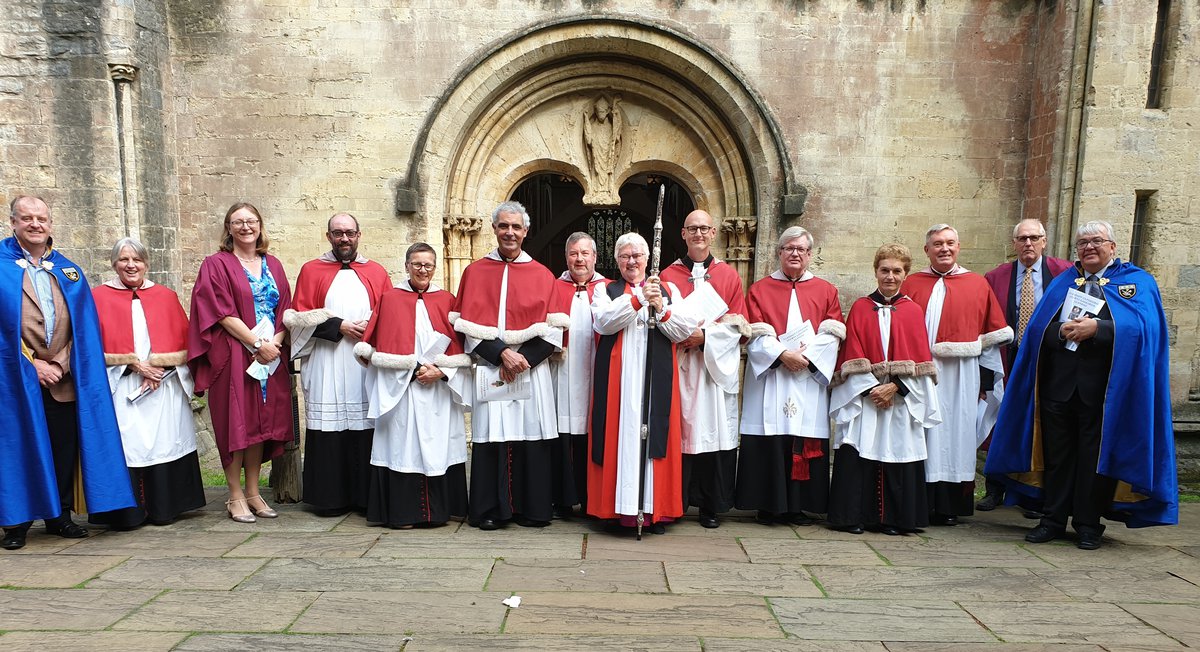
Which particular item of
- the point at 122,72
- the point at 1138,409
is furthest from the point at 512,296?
the point at 122,72

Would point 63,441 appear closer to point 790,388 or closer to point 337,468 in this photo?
point 337,468

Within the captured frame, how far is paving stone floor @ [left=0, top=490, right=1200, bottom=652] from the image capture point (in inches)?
117

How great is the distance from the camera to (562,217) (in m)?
10.5

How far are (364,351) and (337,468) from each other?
86 cm

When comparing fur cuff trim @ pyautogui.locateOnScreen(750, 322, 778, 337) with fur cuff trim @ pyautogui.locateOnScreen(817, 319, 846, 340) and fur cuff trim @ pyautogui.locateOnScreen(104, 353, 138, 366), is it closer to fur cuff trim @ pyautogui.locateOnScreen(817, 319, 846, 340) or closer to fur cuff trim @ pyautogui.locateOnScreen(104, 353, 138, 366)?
fur cuff trim @ pyautogui.locateOnScreen(817, 319, 846, 340)

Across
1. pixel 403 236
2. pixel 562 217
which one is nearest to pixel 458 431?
pixel 403 236

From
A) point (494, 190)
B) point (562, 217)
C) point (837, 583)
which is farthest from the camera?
point (562, 217)

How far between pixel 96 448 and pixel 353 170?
3821 mm

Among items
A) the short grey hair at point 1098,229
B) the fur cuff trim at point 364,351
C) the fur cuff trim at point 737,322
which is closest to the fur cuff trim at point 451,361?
the fur cuff trim at point 364,351

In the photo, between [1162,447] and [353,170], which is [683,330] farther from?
[353,170]

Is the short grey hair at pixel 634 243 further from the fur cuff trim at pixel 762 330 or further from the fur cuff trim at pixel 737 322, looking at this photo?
the fur cuff trim at pixel 762 330

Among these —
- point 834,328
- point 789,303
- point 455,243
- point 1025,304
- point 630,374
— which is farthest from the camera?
→ point 455,243

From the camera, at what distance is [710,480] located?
176 inches

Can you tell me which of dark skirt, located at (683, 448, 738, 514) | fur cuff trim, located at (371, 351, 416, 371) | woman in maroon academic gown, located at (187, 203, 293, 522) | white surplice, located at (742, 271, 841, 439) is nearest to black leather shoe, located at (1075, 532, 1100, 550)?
white surplice, located at (742, 271, 841, 439)
